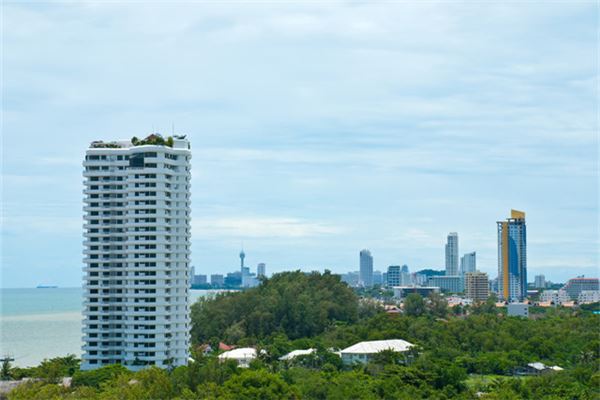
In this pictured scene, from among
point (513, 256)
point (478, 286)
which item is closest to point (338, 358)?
point (478, 286)

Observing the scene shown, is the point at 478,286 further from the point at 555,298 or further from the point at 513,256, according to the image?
the point at 555,298

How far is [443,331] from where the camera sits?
56281mm

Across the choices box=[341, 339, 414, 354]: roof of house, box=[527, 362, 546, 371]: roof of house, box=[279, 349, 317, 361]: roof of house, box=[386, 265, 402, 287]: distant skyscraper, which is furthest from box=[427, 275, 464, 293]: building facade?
box=[279, 349, 317, 361]: roof of house

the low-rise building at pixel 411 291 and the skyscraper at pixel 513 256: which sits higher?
the skyscraper at pixel 513 256

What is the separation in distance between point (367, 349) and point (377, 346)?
889mm

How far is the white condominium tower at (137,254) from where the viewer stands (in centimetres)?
4488

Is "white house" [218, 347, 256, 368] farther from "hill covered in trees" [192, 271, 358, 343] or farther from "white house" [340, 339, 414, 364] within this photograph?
"hill covered in trees" [192, 271, 358, 343]

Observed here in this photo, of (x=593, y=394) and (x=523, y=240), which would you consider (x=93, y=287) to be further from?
(x=523, y=240)

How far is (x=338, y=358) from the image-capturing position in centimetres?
4509

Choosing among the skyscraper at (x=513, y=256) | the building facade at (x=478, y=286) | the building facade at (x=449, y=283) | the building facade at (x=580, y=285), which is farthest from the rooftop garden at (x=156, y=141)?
the building facade at (x=449, y=283)

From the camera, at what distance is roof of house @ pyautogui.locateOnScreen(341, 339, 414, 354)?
46.6 m

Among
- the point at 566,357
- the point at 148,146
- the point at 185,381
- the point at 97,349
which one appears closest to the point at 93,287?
the point at 97,349

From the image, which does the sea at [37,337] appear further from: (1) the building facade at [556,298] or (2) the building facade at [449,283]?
(2) the building facade at [449,283]

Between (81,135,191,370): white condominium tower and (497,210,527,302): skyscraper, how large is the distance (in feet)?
327
